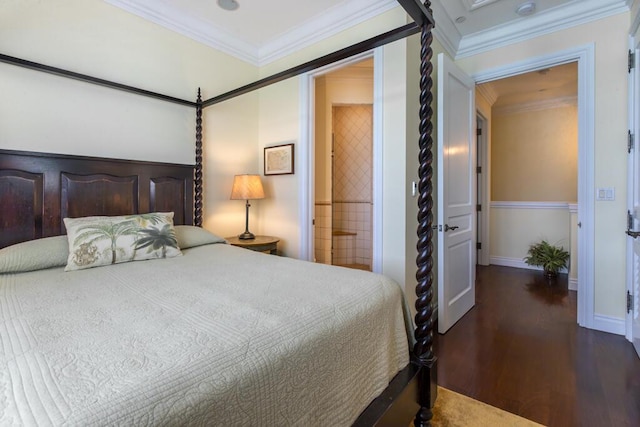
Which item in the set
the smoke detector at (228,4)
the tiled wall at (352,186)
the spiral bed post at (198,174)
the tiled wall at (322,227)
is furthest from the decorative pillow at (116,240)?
the tiled wall at (352,186)

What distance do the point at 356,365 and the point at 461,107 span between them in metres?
2.50

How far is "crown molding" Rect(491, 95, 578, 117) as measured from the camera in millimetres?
4469

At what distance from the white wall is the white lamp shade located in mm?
188

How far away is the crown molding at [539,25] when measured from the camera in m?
2.41

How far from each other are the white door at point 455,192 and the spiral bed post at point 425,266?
103cm

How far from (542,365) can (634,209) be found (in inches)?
50.4

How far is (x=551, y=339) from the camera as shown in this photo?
235 centimetres

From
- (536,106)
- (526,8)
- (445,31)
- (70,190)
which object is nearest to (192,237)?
(70,190)

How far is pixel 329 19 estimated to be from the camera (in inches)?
105

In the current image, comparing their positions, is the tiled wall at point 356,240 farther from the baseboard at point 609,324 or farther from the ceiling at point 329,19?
the baseboard at point 609,324

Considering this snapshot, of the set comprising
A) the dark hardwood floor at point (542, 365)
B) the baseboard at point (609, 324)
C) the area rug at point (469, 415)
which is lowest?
the area rug at point (469, 415)

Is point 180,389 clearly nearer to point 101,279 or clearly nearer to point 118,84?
point 101,279

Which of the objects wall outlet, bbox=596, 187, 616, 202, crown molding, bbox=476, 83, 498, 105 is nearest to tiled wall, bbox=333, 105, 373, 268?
crown molding, bbox=476, 83, 498, 105

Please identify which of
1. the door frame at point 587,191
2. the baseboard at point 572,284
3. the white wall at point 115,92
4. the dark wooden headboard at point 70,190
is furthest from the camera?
the baseboard at point 572,284
